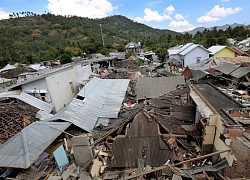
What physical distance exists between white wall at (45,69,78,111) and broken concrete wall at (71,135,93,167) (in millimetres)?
9631

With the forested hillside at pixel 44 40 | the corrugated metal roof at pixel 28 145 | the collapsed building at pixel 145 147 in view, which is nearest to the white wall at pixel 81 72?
the collapsed building at pixel 145 147

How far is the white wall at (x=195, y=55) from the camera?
35.6 metres

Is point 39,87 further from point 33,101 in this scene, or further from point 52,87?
point 33,101

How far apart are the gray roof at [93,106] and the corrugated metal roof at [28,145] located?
4.26 ft

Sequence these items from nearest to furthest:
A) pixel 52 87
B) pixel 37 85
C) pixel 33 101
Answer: pixel 33 101, pixel 37 85, pixel 52 87

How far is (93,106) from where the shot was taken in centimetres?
1380

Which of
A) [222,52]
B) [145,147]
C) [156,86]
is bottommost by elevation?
[145,147]

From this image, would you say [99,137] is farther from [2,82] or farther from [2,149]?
[2,82]

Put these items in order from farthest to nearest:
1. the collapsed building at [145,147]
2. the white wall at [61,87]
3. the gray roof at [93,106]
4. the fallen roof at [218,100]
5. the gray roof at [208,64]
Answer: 1. the gray roof at [208,64]
2. the white wall at [61,87]
3. the gray roof at [93,106]
4. the fallen roof at [218,100]
5. the collapsed building at [145,147]

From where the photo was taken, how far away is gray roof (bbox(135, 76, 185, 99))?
17.1 meters

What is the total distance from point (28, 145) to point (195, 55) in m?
36.0

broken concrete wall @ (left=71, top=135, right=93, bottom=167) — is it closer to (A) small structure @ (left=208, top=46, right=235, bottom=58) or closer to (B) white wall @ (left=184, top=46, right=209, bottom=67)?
(B) white wall @ (left=184, top=46, right=209, bottom=67)

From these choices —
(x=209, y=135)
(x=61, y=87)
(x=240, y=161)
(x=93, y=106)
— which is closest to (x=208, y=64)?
(x=93, y=106)

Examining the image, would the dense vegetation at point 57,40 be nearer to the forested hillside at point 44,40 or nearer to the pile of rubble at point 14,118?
the forested hillside at point 44,40
